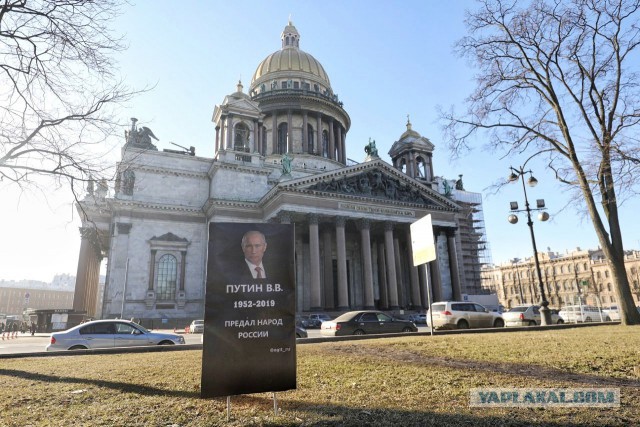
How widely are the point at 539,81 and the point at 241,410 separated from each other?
69.1 feet

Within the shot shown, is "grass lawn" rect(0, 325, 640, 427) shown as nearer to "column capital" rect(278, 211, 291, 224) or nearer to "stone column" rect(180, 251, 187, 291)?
"column capital" rect(278, 211, 291, 224)

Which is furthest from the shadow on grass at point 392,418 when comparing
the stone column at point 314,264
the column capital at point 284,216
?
the column capital at point 284,216

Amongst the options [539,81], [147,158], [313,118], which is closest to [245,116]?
[147,158]

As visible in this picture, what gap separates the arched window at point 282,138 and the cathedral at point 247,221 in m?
5.30

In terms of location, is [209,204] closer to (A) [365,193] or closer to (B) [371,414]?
(A) [365,193]

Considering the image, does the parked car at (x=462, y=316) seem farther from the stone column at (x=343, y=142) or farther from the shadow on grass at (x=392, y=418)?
the stone column at (x=343, y=142)

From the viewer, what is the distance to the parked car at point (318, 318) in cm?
3038

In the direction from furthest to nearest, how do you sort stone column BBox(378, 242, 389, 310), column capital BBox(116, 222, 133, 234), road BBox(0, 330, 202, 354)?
stone column BBox(378, 242, 389, 310)
column capital BBox(116, 222, 133, 234)
road BBox(0, 330, 202, 354)

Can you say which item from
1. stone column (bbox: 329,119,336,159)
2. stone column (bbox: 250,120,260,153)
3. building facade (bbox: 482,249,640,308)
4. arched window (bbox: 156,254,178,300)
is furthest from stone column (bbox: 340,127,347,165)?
building facade (bbox: 482,249,640,308)

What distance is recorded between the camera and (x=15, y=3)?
510 inches

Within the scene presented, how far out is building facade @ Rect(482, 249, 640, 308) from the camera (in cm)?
8388

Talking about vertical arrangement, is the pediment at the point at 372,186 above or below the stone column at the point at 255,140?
below

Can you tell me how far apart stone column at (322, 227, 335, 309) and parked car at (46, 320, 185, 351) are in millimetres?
20653

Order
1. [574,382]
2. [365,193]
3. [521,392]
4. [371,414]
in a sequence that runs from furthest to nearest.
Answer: [365,193] → [574,382] → [521,392] → [371,414]
